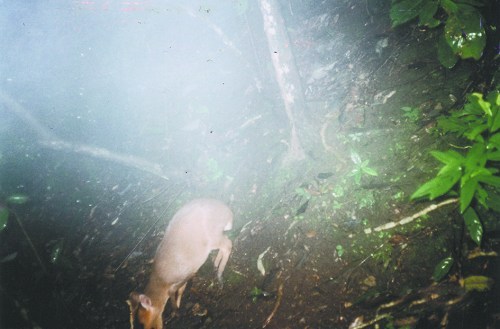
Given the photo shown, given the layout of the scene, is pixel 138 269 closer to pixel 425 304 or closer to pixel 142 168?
pixel 142 168

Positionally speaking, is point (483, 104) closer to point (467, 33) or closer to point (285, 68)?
point (467, 33)

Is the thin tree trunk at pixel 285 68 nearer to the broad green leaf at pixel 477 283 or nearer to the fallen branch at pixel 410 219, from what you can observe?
the fallen branch at pixel 410 219

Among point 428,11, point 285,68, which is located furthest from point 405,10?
point 285,68

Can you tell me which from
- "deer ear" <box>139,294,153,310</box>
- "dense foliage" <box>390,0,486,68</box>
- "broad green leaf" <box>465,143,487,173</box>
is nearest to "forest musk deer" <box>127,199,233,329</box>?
"deer ear" <box>139,294,153,310</box>

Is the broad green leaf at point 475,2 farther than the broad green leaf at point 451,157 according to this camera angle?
Yes

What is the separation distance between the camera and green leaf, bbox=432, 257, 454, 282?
7.52ft

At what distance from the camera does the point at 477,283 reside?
2.16 meters

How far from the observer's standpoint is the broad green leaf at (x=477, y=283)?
2129mm

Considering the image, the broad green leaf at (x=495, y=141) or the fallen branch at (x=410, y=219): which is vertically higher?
the broad green leaf at (x=495, y=141)

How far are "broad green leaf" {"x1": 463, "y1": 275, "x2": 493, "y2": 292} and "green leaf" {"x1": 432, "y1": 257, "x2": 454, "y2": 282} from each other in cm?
14

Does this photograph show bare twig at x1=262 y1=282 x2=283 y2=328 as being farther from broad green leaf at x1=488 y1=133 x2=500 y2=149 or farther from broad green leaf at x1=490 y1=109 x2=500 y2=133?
broad green leaf at x1=490 y1=109 x2=500 y2=133

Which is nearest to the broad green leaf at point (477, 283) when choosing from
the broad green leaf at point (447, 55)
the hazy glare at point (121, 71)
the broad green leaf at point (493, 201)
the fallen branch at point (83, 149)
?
the broad green leaf at point (493, 201)

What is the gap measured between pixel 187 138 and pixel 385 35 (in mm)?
4622

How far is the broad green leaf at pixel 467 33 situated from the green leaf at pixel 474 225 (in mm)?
1679
